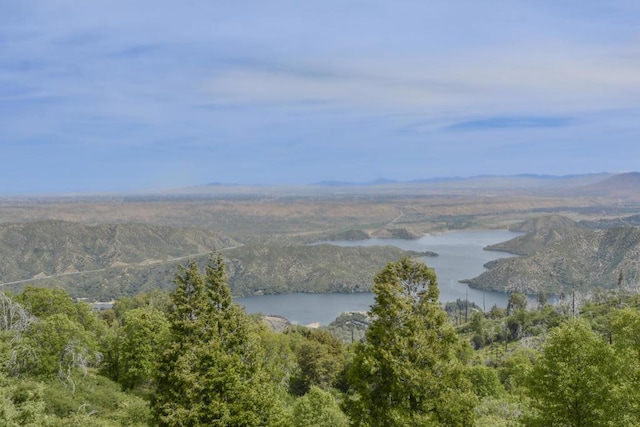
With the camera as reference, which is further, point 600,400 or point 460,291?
point 460,291

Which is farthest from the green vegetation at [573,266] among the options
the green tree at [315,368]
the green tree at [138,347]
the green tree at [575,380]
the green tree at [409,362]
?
the green tree at [409,362]

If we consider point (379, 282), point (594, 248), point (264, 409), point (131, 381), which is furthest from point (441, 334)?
point (594, 248)

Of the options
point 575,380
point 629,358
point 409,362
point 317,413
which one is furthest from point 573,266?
point 409,362

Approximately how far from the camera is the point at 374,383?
49.6 ft

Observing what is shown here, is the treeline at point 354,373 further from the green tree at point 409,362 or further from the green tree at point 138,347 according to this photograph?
the green tree at point 138,347

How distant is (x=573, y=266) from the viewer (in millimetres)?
→ 183000

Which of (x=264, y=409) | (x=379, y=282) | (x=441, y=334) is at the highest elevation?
(x=379, y=282)

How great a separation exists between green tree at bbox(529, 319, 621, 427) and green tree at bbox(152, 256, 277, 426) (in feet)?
28.9

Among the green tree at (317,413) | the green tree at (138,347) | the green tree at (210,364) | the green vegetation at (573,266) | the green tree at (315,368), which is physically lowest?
the green vegetation at (573,266)

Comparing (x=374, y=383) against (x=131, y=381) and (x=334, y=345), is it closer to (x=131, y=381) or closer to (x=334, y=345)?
(x=131, y=381)

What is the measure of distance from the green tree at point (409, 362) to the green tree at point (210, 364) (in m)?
4.21

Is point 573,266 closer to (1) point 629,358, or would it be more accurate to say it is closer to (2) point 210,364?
(1) point 629,358

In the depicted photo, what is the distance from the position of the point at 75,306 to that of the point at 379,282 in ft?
121

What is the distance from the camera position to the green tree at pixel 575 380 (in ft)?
50.9
